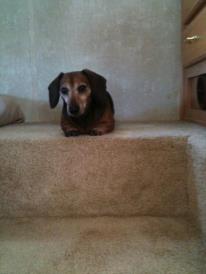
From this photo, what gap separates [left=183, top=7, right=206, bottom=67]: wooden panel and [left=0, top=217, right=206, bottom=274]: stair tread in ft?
2.66

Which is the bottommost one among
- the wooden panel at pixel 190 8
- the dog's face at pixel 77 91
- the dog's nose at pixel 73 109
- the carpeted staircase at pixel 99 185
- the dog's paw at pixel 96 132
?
the carpeted staircase at pixel 99 185

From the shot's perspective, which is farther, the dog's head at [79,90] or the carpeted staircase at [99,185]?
the dog's head at [79,90]

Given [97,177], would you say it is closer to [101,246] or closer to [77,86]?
[101,246]

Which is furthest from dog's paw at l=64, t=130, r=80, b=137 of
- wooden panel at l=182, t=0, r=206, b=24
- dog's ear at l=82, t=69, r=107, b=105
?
wooden panel at l=182, t=0, r=206, b=24

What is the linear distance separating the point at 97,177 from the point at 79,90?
43 cm

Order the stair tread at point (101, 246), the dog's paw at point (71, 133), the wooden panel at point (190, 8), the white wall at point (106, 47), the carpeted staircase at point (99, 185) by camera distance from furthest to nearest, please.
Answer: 1. the white wall at point (106, 47)
2. the wooden panel at point (190, 8)
3. the dog's paw at point (71, 133)
4. the carpeted staircase at point (99, 185)
5. the stair tread at point (101, 246)

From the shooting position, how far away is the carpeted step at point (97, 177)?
1215 mm

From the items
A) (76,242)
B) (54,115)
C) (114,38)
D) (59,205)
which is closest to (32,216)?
(59,205)

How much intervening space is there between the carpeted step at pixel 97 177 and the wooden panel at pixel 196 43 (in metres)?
0.47

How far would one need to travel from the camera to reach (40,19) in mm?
1998

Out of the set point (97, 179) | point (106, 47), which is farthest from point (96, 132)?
point (106, 47)

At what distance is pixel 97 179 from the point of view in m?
1.23

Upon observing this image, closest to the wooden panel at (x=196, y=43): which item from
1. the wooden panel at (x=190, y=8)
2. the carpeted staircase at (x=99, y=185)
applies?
the wooden panel at (x=190, y=8)

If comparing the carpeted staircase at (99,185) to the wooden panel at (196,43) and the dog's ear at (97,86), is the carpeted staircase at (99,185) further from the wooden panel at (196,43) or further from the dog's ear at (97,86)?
the wooden panel at (196,43)
